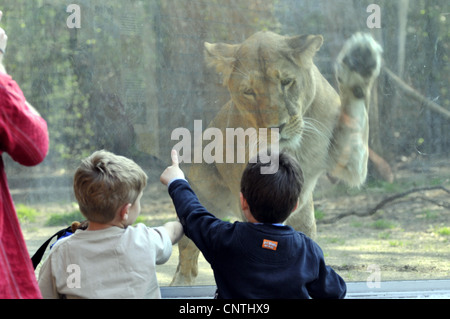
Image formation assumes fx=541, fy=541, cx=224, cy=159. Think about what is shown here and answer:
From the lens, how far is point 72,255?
2.01m

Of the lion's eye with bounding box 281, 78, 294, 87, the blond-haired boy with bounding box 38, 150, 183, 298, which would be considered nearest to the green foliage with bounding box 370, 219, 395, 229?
the lion's eye with bounding box 281, 78, 294, 87

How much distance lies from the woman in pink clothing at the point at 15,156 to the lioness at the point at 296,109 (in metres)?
1.02

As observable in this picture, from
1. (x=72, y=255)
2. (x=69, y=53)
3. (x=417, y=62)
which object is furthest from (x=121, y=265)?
(x=417, y=62)

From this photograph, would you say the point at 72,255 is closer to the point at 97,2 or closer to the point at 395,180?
the point at 97,2

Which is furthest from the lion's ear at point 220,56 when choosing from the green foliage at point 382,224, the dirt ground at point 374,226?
the green foliage at point 382,224

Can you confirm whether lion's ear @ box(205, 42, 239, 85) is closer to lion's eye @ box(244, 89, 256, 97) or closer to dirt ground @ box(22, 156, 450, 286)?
lion's eye @ box(244, 89, 256, 97)

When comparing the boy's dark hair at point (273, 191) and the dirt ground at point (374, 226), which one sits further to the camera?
the dirt ground at point (374, 226)

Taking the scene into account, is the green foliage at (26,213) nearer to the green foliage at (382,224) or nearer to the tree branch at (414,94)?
the green foliage at (382,224)

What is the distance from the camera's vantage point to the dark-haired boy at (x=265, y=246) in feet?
6.38

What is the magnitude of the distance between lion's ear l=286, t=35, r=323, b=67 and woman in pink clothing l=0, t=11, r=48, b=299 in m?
1.31

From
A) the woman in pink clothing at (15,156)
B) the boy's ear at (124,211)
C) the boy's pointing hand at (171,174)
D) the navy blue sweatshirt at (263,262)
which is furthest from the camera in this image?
the boy's pointing hand at (171,174)

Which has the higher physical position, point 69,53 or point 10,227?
point 69,53

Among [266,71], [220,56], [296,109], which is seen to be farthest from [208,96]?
[296,109]
